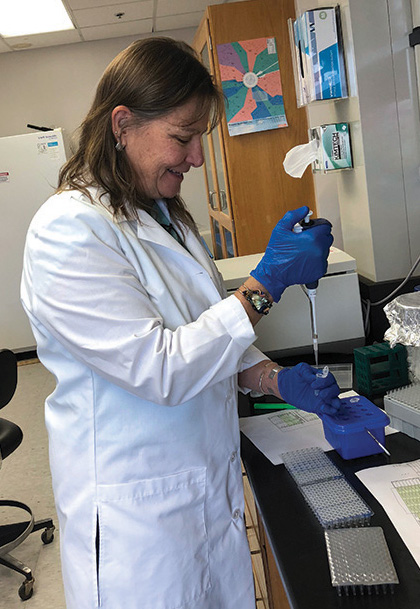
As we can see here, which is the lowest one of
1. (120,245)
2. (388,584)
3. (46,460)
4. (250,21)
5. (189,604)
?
(46,460)

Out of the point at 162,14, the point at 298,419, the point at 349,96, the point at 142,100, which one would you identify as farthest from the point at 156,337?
the point at 162,14

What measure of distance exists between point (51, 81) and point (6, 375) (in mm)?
4249

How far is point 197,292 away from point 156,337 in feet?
0.77

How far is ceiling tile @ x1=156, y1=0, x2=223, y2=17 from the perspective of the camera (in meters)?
4.97

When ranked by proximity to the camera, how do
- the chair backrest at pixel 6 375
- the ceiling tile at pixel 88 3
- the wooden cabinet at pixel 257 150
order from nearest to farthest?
the chair backrest at pixel 6 375 → the wooden cabinet at pixel 257 150 → the ceiling tile at pixel 88 3

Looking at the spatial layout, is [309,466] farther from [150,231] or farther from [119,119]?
[119,119]

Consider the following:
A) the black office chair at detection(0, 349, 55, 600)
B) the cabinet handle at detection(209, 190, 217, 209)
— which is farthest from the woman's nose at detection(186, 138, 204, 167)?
the cabinet handle at detection(209, 190, 217, 209)

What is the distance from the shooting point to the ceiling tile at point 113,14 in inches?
192

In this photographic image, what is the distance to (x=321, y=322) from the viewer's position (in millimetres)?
2051

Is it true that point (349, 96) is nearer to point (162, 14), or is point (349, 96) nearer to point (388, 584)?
point (388, 584)

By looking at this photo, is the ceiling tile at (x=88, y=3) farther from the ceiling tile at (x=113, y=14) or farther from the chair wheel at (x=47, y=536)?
the chair wheel at (x=47, y=536)

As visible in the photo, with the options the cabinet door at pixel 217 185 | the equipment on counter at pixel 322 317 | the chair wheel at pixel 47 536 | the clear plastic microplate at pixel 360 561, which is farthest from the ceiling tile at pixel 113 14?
the clear plastic microplate at pixel 360 561

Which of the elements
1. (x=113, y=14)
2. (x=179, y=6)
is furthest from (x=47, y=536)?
(x=179, y=6)

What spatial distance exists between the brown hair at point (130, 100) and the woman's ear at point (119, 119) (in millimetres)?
12
